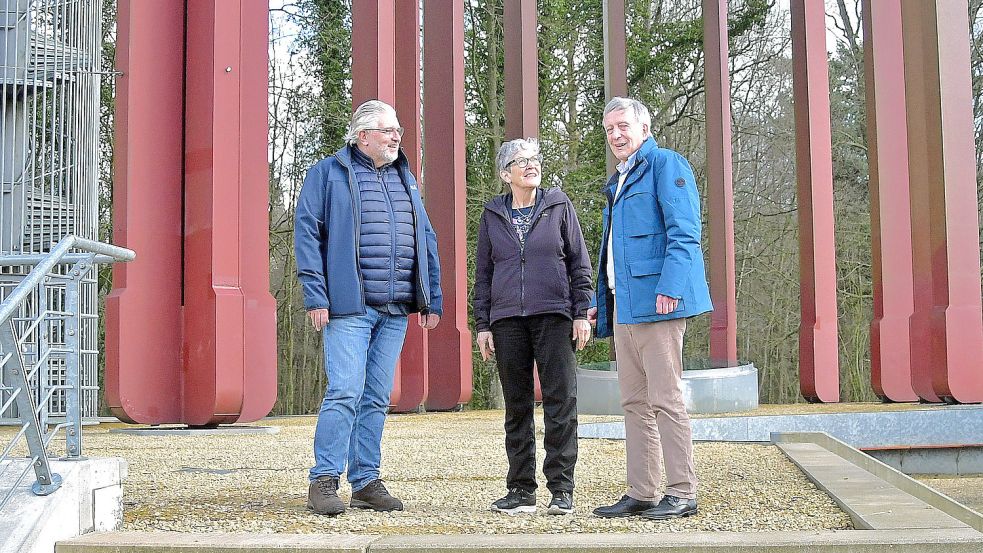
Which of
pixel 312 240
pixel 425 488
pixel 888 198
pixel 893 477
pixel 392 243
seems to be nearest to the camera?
pixel 312 240

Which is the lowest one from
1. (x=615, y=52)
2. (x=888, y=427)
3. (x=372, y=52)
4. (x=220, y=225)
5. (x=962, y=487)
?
(x=962, y=487)

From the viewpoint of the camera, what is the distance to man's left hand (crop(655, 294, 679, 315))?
395 centimetres

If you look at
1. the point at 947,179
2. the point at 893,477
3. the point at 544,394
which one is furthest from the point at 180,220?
the point at 947,179

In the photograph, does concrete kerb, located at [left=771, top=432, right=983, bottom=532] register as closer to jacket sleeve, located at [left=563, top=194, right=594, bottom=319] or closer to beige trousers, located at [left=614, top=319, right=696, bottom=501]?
beige trousers, located at [left=614, top=319, right=696, bottom=501]

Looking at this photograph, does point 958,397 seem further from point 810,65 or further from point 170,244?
point 170,244

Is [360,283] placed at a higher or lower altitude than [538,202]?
lower

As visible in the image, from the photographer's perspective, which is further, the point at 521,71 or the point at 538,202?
the point at 521,71

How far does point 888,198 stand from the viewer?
13203mm

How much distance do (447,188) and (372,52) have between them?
2.14 m

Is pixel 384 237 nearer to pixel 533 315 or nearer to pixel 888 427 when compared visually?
pixel 533 315

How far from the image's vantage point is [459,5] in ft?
40.8

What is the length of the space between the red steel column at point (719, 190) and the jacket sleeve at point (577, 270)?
10.1m

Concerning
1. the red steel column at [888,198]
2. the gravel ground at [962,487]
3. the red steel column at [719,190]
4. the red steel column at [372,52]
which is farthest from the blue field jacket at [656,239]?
the red steel column at [719,190]

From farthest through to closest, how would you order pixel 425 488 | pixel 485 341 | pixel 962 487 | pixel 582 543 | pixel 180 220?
1. pixel 180 220
2. pixel 962 487
3. pixel 425 488
4. pixel 485 341
5. pixel 582 543
